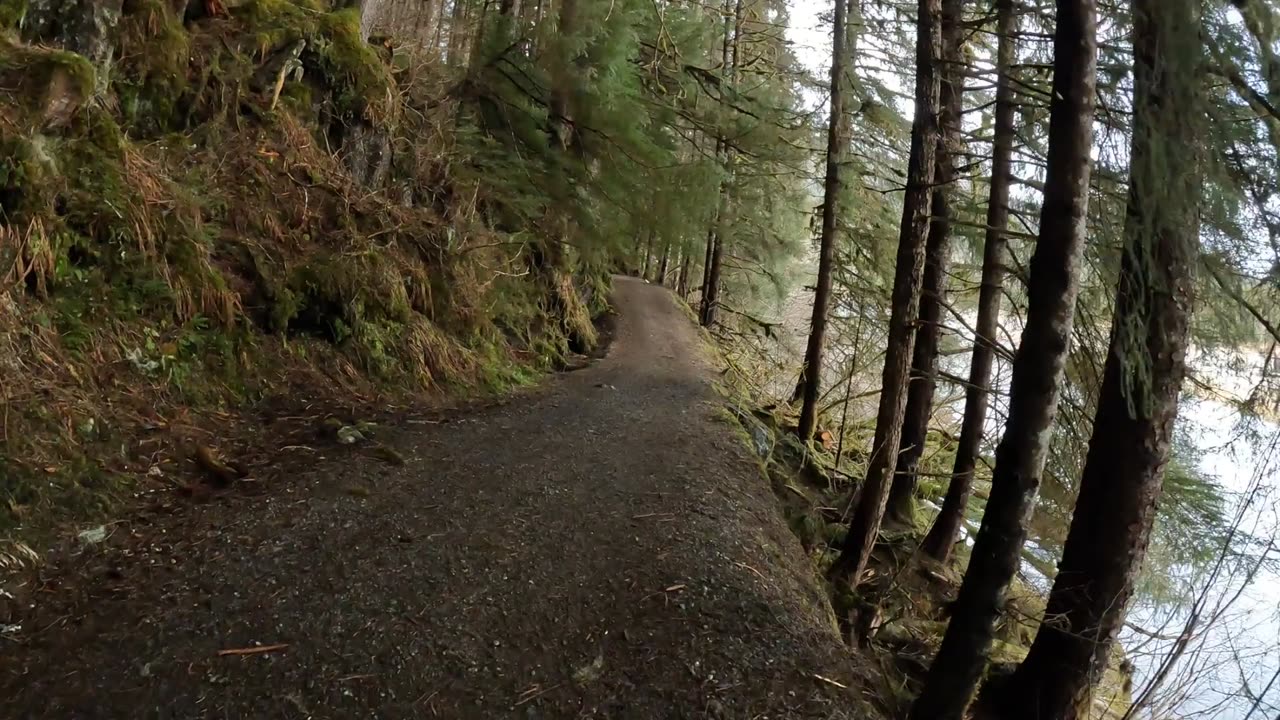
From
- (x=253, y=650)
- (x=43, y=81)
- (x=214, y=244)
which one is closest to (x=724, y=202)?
(x=214, y=244)

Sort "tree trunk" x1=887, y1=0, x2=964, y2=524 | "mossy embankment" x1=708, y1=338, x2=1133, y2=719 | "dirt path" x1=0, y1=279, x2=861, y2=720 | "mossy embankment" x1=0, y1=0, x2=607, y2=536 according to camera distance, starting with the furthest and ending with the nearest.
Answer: "tree trunk" x1=887, y1=0, x2=964, y2=524
"mossy embankment" x1=708, y1=338, x2=1133, y2=719
"mossy embankment" x1=0, y1=0, x2=607, y2=536
"dirt path" x1=0, y1=279, x2=861, y2=720

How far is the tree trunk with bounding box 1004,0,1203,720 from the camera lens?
3.66m

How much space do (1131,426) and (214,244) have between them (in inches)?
250

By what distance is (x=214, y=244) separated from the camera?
5520 millimetres

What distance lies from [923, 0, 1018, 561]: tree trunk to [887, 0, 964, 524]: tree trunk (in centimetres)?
36

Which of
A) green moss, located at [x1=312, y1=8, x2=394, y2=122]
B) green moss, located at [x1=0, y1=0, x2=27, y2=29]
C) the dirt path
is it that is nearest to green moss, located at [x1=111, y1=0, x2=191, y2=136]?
green moss, located at [x1=0, y1=0, x2=27, y2=29]

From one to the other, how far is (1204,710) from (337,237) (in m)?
7.24

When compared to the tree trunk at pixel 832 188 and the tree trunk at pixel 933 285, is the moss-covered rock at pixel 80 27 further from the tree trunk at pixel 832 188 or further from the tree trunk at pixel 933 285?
the tree trunk at pixel 832 188

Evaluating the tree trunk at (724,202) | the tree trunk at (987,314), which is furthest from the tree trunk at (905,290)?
the tree trunk at (724,202)

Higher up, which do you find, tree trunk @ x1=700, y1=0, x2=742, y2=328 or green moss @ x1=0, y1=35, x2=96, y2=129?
tree trunk @ x1=700, y1=0, x2=742, y2=328

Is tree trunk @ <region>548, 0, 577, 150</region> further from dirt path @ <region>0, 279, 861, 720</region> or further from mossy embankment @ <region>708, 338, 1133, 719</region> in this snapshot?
dirt path @ <region>0, 279, 861, 720</region>

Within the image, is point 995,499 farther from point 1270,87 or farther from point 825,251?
point 825,251

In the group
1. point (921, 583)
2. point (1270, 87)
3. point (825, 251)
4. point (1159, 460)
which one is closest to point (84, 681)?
point (1159, 460)

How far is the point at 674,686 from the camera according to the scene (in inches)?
130
